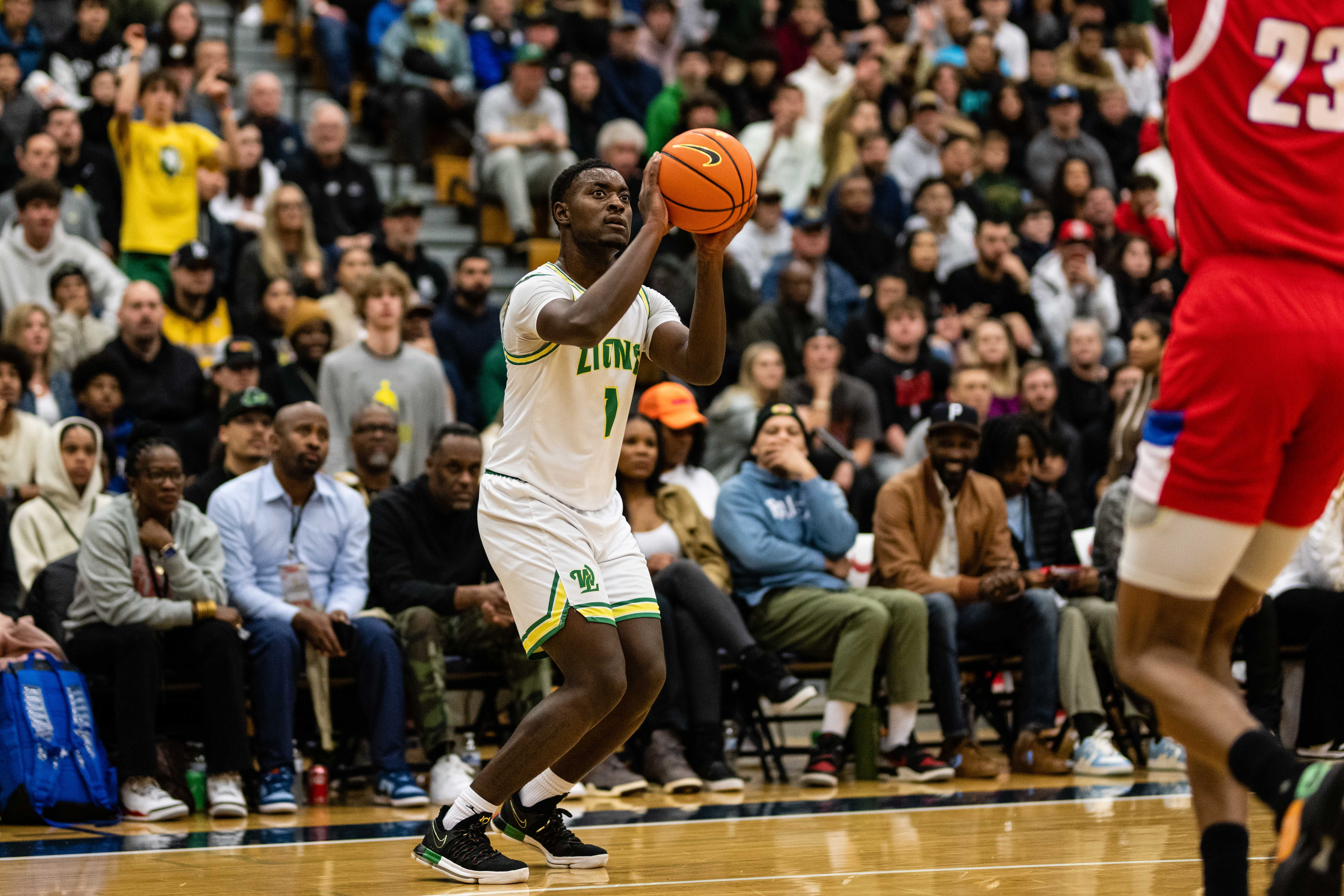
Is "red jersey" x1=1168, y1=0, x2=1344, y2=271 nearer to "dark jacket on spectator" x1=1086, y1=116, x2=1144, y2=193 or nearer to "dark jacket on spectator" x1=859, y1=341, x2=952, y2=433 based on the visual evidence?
"dark jacket on spectator" x1=859, y1=341, x2=952, y2=433

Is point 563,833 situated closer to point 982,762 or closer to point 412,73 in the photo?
point 982,762

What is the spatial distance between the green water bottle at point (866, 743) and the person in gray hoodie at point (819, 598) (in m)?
0.07

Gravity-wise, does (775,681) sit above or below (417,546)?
below

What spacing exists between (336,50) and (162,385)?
17.4 ft

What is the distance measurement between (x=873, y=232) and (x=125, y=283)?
5.81m

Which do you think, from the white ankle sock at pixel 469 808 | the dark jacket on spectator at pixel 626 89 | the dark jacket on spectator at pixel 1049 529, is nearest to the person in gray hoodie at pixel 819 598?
the dark jacket on spectator at pixel 1049 529

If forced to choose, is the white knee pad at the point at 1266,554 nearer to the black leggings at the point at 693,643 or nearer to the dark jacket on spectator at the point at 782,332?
the black leggings at the point at 693,643

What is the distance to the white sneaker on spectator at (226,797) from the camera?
6.98 metres

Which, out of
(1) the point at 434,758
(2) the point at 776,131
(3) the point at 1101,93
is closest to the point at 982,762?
(1) the point at 434,758

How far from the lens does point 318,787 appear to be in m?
7.64

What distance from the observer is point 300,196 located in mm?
11156

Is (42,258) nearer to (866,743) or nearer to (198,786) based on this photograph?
(198,786)

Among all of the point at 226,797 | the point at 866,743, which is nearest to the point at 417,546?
the point at 226,797

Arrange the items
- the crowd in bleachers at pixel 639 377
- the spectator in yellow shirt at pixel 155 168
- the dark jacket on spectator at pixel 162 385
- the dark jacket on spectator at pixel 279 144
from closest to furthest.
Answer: the crowd in bleachers at pixel 639 377 → the dark jacket on spectator at pixel 162 385 → the spectator in yellow shirt at pixel 155 168 → the dark jacket on spectator at pixel 279 144
